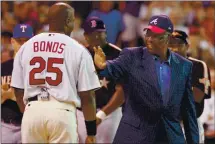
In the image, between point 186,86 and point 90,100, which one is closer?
point 90,100

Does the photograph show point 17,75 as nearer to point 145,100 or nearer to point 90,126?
point 90,126

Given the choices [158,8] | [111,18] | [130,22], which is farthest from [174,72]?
[158,8]

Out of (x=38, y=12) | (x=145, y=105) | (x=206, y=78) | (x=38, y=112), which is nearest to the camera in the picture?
(x=38, y=112)

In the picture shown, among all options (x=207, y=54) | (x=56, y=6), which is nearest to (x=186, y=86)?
(x=56, y=6)

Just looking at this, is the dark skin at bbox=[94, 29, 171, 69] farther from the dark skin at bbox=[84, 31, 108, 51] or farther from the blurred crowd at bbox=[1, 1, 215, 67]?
the blurred crowd at bbox=[1, 1, 215, 67]

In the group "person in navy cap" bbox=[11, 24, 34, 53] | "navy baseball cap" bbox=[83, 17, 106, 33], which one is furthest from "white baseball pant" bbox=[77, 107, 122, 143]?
"person in navy cap" bbox=[11, 24, 34, 53]

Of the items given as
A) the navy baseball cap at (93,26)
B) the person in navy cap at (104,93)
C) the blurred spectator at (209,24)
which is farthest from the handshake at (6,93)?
the blurred spectator at (209,24)

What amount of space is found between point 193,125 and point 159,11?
13.2 feet

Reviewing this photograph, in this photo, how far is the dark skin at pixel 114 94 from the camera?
5902 millimetres

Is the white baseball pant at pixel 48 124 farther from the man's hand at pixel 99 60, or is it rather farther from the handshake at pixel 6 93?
the handshake at pixel 6 93

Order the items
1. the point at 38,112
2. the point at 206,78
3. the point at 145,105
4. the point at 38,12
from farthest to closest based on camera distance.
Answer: the point at 38,12 → the point at 206,78 → the point at 145,105 → the point at 38,112

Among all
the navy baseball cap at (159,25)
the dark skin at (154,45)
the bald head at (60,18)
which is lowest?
the dark skin at (154,45)

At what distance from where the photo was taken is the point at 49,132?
13.5 ft

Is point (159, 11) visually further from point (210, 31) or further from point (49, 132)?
point (49, 132)
